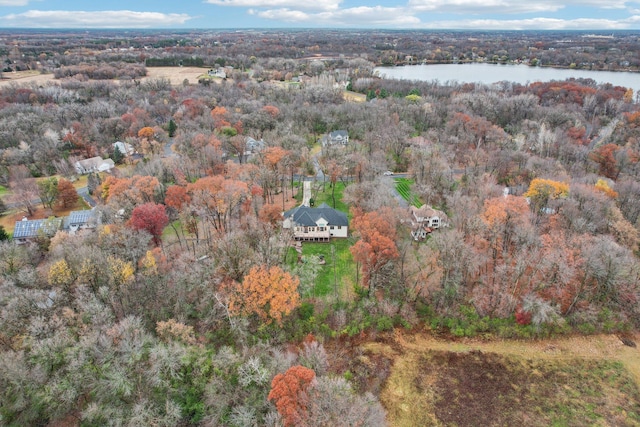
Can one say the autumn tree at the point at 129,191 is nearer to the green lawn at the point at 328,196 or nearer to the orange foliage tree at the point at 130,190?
the orange foliage tree at the point at 130,190

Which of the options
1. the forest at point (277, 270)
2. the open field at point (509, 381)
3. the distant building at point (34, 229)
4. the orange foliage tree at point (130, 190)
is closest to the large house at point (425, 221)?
the forest at point (277, 270)

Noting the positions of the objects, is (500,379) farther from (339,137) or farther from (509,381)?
(339,137)

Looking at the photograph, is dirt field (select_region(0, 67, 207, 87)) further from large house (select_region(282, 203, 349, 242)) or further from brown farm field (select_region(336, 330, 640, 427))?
brown farm field (select_region(336, 330, 640, 427))

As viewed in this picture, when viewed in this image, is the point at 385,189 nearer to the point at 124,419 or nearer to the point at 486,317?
the point at 486,317

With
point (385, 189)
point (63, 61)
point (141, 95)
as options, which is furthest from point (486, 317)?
point (63, 61)

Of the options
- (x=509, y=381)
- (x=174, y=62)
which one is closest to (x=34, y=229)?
(x=509, y=381)

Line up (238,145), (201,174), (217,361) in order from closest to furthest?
(217,361) < (201,174) < (238,145)
